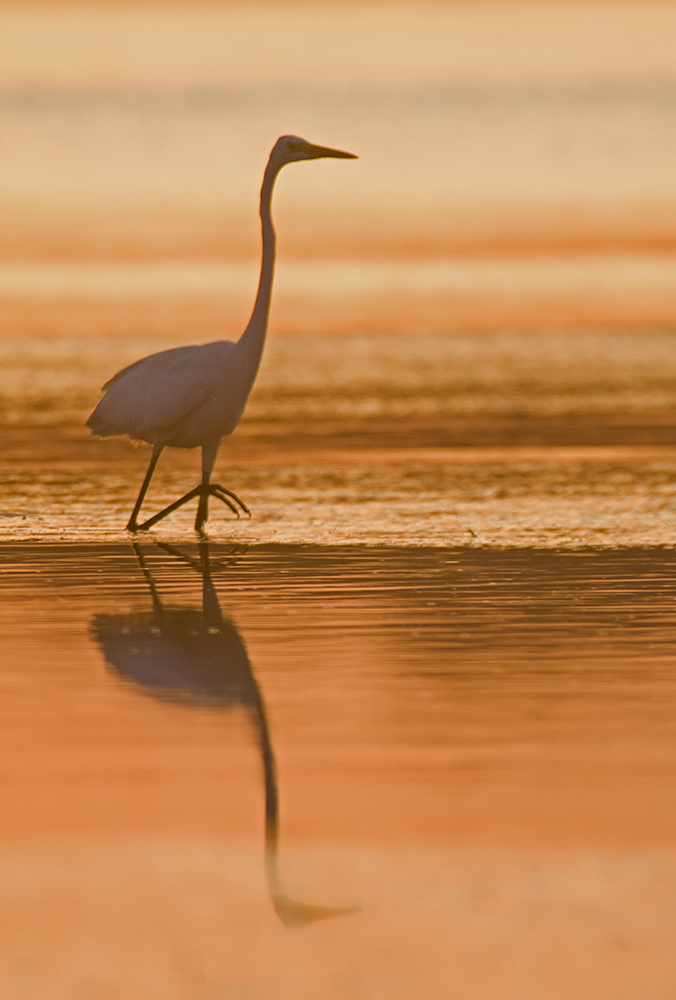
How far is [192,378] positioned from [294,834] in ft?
25.7

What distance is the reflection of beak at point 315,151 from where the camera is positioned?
13.4 m

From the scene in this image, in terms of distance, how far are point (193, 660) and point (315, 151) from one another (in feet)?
20.3

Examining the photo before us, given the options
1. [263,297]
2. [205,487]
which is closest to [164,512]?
[205,487]

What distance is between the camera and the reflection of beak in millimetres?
13438

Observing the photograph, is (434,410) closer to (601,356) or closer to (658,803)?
(601,356)

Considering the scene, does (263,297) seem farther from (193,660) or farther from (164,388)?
(193,660)

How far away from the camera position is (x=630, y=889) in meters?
5.16

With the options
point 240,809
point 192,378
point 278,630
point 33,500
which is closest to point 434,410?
point 33,500

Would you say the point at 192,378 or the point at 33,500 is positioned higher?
the point at 192,378

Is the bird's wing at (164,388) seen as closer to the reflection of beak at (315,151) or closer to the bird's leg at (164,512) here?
the bird's leg at (164,512)

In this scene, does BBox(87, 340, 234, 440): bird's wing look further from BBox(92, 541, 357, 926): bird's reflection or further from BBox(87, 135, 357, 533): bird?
BBox(92, 541, 357, 926): bird's reflection

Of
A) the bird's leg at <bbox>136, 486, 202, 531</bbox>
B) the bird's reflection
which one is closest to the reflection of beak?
the bird's leg at <bbox>136, 486, 202, 531</bbox>

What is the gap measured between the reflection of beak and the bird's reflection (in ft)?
13.3

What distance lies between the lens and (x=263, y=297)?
13477 mm
